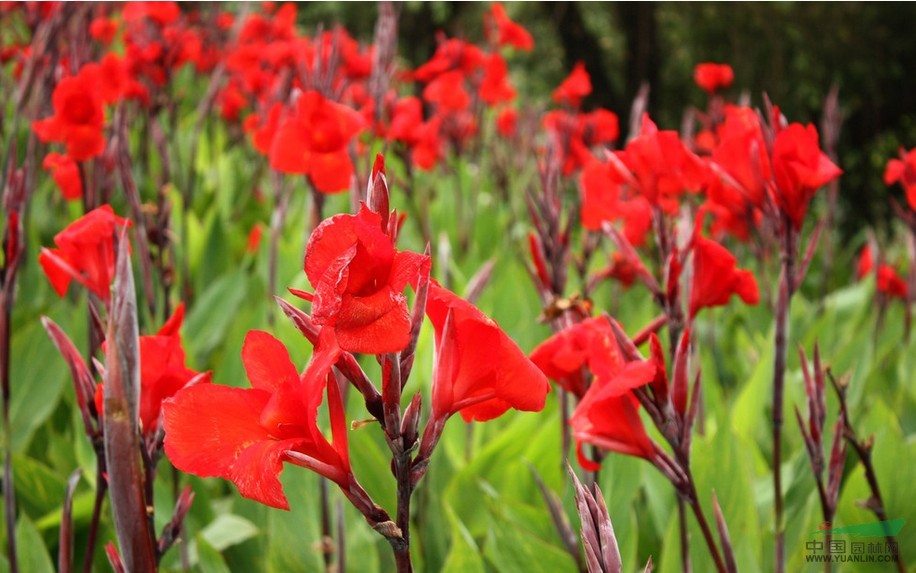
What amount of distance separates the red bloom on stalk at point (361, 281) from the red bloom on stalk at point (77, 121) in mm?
1004

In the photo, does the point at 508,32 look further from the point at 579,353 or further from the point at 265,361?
the point at 265,361

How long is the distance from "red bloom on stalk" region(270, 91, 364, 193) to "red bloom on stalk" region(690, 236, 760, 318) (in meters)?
0.55

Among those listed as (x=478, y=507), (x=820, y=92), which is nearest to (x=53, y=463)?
(x=478, y=507)

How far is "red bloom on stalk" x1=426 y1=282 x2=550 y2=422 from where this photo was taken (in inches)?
18.6

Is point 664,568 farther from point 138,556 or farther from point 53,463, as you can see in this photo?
point 53,463

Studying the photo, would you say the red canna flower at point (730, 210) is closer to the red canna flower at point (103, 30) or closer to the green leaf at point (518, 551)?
the green leaf at point (518, 551)

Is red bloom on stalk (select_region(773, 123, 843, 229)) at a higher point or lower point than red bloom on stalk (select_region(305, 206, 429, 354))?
lower

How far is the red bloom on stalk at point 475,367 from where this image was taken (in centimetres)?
47

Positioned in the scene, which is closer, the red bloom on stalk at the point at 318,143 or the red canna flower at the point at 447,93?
the red bloom on stalk at the point at 318,143

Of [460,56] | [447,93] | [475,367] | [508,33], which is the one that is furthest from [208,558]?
[508,33]

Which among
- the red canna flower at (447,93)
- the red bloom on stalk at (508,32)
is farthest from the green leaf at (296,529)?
the red bloom on stalk at (508,32)

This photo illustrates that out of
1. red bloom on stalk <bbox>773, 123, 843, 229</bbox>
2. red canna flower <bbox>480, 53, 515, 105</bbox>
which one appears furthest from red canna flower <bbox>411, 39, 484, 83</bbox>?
red bloom on stalk <bbox>773, 123, 843, 229</bbox>

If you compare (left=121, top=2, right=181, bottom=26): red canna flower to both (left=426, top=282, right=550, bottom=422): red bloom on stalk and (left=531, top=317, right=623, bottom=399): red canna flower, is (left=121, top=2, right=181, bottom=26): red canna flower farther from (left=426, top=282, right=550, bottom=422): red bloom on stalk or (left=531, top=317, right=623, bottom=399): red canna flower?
(left=426, top=282, right=550, bottom=422): red bloom on stalk

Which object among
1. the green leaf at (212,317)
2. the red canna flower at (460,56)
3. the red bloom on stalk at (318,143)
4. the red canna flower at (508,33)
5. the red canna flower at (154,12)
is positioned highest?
the red canna flower at (154,12)
